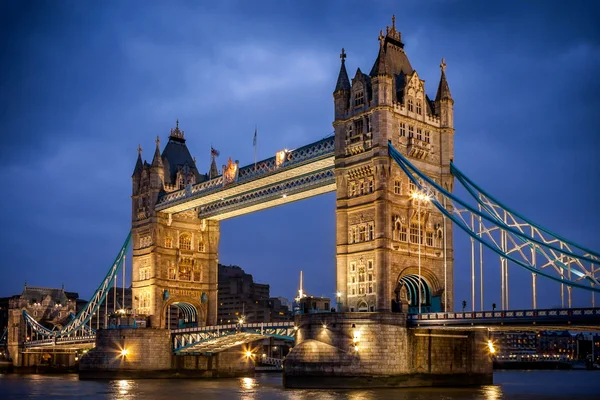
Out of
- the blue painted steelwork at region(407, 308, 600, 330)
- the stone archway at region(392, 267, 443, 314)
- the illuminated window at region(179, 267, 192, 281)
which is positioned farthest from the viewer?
the illuminated window at region(179, 267, 192, 281)

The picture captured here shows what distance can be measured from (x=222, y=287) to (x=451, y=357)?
124 metres

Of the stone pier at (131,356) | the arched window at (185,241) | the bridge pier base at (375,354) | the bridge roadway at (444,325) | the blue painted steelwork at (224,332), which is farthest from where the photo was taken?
the arched window at (185,241)

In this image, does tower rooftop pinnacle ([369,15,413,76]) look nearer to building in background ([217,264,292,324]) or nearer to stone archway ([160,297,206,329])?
stone archway ([160,297,206,329])

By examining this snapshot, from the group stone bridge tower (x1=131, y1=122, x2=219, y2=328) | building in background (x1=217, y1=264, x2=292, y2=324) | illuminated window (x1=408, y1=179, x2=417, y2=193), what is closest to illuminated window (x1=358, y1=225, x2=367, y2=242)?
illuminated window (x1=408, y1=179, x2=417, y2=193)

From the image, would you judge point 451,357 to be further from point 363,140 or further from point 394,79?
point 394,79

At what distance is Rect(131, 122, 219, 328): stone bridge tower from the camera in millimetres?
80062

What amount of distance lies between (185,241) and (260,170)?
17.0 metres

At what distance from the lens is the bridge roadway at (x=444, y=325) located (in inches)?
1763

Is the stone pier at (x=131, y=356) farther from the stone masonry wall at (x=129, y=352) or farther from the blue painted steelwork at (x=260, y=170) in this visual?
the blue painted steelwork at (x=260, y=170)

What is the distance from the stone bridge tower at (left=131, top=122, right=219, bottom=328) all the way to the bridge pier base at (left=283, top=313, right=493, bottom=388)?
2747cm

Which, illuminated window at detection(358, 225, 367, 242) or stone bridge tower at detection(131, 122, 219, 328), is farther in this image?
stone bridge tower at detection(131, 122, 219, 328)

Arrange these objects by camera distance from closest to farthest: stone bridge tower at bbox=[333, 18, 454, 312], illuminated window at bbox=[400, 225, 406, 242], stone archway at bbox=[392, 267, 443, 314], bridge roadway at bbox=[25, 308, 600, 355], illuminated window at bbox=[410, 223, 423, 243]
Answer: bridge roadway at bbox=[25, 308, 600, 355], stone bridge tower at bbox=[333, 18, 454, 312], stone archway at bbox=[392, 267, 443, 314], illuminated window at bbox=[400, 225, 406, 242], illuminated window at bbox=[410, 223, 423, 243]

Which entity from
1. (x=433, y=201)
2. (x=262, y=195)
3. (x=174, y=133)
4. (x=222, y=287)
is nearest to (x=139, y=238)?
(x=174, y=133)

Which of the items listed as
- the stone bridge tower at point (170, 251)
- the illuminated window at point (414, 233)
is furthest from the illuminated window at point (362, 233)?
the stone bridge tower at point (170, 251)
